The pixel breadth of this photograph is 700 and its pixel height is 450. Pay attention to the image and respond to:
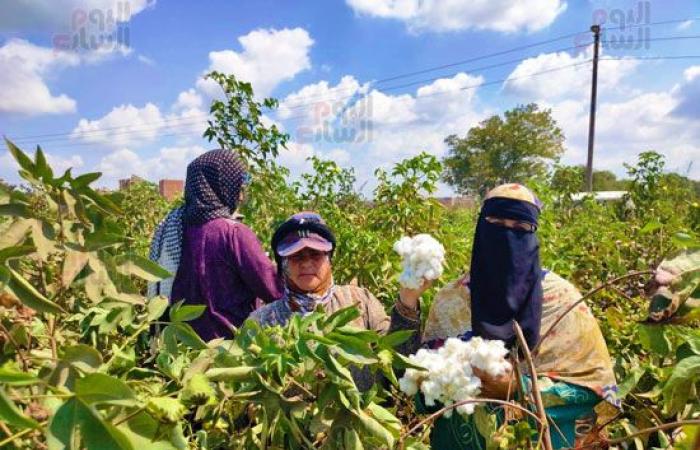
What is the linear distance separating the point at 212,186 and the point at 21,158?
1.69 meters

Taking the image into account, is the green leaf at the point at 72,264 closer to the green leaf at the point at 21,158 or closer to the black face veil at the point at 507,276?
the green leaf at the point at 21,158

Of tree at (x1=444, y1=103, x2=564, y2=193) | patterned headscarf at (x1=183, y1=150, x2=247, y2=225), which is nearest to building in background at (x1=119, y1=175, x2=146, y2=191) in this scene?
patterned headscarf at (x1=183, y1=150, x2=247, y2=225)

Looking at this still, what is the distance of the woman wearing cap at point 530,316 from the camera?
1.69m

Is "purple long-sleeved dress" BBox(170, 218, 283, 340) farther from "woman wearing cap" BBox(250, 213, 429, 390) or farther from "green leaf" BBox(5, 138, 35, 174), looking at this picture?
"green leaf" BBox(5, 138, 35, 174)

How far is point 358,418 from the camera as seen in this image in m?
0.99

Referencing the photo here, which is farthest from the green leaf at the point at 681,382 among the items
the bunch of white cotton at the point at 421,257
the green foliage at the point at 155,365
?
the bunch of white cotton at the point at 421,257

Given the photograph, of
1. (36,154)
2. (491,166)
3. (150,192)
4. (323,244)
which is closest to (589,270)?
(323,244)

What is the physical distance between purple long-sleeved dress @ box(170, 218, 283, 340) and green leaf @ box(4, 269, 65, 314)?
62.4 inches

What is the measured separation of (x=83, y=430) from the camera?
665 millimetres

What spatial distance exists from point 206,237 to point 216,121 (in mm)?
1482

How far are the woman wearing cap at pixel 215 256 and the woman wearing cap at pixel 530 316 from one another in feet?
3.27

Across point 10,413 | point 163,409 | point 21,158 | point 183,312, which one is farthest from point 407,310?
point 10,413

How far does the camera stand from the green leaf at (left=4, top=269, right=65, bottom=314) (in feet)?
2.66

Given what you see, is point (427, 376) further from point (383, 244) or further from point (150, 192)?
point (150, 192)
